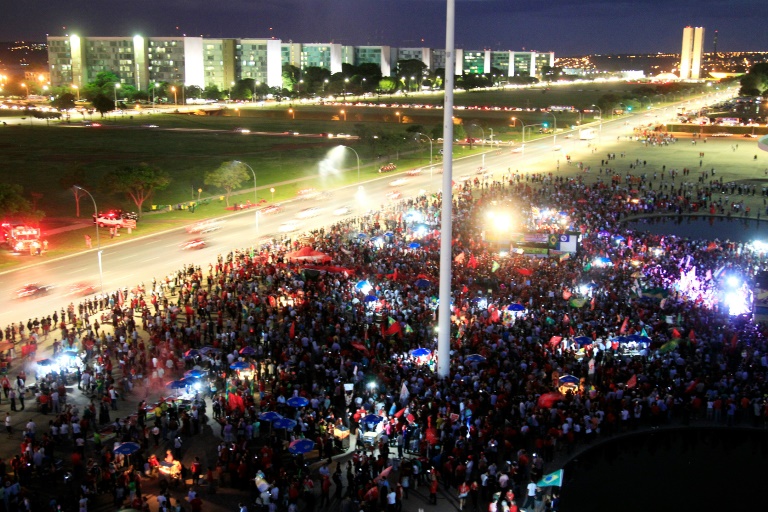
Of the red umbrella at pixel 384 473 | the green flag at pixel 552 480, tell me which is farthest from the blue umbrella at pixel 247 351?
the green flag at pixel 552 480

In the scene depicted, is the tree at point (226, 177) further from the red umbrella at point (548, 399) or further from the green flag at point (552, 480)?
the green flag at point (552, 480)

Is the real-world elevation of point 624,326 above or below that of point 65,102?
below

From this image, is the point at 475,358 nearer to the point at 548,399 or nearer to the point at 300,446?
the point at 548,399

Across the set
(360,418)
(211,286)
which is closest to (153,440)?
(360,418)

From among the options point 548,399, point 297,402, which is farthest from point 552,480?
point 297,402

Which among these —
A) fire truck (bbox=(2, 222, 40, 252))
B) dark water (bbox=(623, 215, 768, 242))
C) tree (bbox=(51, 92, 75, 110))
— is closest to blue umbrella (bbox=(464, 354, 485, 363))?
fire truck (bbox=(2, 222, 40, 252))

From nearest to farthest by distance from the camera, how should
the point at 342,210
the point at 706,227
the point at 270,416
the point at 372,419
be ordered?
the point at 270,416
the point at 372,419
the point at 706,227
the point at 342,210

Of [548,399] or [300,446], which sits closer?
[300,446]

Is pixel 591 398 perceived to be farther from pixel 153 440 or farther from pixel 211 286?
pixel 211 286
